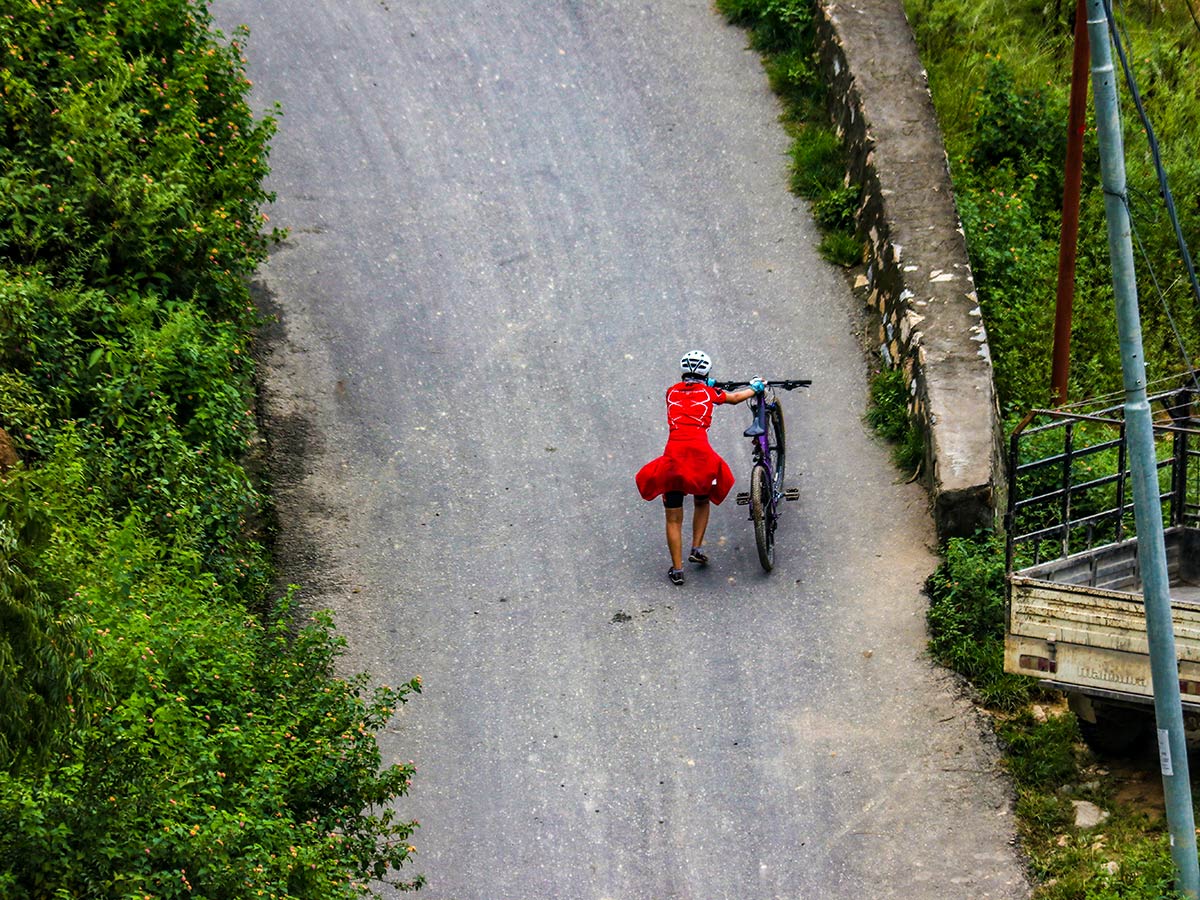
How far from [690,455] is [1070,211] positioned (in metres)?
4.11

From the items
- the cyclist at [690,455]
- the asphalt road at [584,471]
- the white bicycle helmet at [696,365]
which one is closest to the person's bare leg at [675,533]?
the cyclist at [690,455]

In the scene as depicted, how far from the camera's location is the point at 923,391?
11.6 meters

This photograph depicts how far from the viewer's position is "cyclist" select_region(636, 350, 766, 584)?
10.3m

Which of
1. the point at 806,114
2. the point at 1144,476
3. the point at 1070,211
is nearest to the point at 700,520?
the point at 1144,476

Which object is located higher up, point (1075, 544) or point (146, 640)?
point (146, 640)

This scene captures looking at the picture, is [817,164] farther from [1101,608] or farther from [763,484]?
[1101,608]

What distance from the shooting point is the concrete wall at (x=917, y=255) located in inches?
432

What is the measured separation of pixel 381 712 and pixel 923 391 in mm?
5782

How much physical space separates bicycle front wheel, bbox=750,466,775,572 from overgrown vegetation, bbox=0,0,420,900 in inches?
125

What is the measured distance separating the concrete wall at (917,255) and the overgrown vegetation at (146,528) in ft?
16.0

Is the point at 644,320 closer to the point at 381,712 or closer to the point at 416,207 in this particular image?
the point at 416,207

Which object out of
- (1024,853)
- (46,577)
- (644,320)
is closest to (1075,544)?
(1024,853)

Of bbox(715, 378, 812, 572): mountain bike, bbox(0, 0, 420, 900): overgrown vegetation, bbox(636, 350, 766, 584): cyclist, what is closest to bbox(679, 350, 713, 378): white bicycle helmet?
bbox(636, 350, 766, 584): cyclist

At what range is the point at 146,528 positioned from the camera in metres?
9.38
